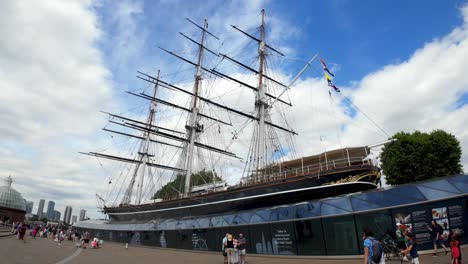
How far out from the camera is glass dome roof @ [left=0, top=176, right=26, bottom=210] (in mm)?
76375

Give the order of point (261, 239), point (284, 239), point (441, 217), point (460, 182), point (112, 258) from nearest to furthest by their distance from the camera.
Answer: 1. point (441, 217)
2. point (460, 182)
3. point (112, 258)
4. point (284, 239)
5. point (261, 239)

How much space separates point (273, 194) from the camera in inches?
773

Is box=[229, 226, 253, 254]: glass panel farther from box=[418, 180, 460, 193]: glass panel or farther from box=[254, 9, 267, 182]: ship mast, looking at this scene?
box=[418, 180, 460, 193]: glass panel

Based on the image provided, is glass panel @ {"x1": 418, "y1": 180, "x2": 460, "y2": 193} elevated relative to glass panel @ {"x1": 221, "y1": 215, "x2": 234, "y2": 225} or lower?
elevated

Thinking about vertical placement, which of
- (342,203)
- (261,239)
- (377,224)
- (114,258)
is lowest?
(114,258)

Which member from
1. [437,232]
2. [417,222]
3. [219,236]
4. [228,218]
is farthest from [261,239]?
[437,232]

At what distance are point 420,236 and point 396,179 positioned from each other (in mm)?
21430

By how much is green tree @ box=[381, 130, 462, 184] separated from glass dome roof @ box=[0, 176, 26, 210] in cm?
8869

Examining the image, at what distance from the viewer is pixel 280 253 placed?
16891 millimetres

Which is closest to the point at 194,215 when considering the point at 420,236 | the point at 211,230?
the point at 211,230

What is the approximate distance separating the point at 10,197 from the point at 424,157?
93016 millimetres

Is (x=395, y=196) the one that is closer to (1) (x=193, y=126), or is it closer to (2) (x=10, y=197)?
(1) (x=193, y=126)

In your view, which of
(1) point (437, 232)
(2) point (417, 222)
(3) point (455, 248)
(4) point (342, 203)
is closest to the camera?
(3) point (455, 248)

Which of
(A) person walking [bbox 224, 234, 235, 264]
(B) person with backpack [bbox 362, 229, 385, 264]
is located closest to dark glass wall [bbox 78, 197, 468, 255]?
(A) person walking [bbox 224, 234, 235, 264]
